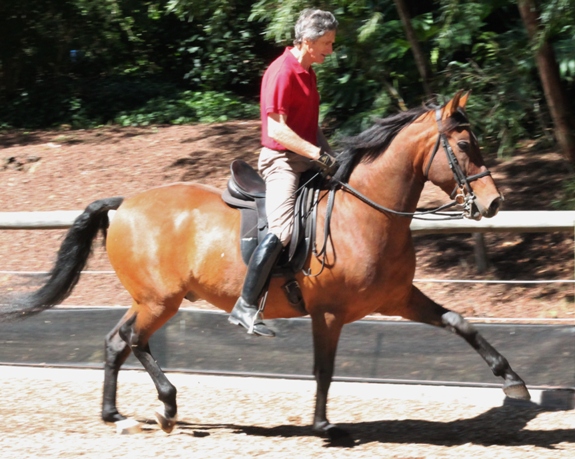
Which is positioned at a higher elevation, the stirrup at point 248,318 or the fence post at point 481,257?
the stirrup at point 248,318

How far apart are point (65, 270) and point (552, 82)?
5.11 metres

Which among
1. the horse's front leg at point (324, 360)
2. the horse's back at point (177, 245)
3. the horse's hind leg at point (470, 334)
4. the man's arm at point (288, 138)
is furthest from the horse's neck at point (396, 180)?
the horse's back at point (177, 245)

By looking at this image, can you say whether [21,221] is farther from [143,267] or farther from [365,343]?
[365,343]

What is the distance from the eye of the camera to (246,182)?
5867 millimetres

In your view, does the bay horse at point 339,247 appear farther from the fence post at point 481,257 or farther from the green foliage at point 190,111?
the green foliage at point 190,111

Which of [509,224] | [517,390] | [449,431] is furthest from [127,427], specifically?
[509,224]

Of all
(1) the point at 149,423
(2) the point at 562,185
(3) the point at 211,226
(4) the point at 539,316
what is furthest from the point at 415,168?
(2) the point at 562,185

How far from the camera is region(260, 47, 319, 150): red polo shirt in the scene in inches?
211

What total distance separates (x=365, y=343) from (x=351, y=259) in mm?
1538

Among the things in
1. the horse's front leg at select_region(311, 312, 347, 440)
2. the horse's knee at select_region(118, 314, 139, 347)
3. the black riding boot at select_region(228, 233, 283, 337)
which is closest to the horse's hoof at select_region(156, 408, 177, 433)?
the horse's knee at select_region(118, 314, 139, 347)

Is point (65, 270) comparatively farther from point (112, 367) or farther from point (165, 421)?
point (165, 421)

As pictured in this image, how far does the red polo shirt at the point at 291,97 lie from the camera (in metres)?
5.37

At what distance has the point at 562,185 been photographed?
31.8ft

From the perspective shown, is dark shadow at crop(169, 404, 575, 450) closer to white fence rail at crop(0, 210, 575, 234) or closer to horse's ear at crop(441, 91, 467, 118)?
white fence rail at crop(0, 210, 575, 234)
